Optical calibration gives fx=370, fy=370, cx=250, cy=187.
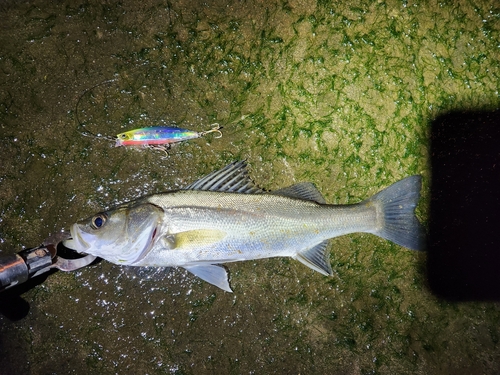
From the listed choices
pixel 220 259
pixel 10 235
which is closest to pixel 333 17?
pixel 220 259

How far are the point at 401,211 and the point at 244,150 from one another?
132cm

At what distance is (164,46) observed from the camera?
10.1 ft

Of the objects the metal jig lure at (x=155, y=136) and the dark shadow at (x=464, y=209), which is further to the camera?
the dark shadow at (x=464, y=209)

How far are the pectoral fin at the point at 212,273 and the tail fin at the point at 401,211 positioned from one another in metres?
1.22

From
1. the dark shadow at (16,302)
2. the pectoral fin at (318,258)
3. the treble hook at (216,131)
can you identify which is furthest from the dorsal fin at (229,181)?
the dark shadow at (16,302)

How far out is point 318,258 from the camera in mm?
2852

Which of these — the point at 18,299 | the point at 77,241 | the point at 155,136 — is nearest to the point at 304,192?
the point at 155,136

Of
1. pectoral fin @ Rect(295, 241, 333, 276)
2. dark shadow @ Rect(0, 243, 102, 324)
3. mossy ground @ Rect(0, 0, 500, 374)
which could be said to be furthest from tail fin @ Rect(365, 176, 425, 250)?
dark shadow @ Rect(0, 243, 102, 324)

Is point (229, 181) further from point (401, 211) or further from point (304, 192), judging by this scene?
point (401, 211)

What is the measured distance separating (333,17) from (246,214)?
1.84 metres

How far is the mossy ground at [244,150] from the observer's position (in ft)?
9.87

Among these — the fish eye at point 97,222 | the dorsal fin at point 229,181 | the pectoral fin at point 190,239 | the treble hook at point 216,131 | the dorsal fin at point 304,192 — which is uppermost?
the treble hook at point 216,131

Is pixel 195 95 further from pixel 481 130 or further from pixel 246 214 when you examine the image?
pixel 481 130

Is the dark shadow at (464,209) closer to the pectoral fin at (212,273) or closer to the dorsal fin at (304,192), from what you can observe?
the dorsal fin at (304,192)
